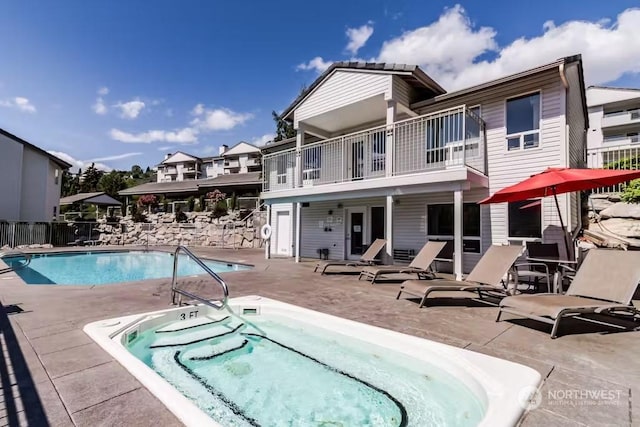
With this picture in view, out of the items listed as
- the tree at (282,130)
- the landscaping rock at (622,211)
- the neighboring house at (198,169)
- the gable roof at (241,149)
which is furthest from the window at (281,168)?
the gable roof at (241,149)

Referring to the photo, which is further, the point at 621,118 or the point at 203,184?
the point at 203,184

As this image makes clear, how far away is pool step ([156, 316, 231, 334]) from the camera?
4.80 metres

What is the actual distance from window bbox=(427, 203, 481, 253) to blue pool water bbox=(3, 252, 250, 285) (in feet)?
22.2

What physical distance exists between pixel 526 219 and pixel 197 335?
29.4 ft

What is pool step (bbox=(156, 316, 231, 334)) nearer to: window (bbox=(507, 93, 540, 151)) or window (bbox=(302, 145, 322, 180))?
window (bbox=(302, 145, 322, 180))

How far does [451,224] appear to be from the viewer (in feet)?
34.6

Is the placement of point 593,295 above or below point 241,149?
below

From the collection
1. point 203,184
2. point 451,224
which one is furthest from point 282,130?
point 451,224

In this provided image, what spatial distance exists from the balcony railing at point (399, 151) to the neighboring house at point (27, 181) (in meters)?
19.3

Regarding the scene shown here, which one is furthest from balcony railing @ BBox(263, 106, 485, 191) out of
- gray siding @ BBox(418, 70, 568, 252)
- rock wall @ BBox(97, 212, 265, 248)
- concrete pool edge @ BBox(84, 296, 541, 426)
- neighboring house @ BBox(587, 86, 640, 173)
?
neighboring house @ BBox(587, 86, 640, 173)

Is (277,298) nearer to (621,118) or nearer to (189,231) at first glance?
(189,231)

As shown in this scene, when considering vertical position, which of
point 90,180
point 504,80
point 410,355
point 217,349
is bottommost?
point 217,349

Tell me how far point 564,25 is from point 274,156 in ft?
47.1

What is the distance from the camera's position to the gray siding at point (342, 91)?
10.8 m
